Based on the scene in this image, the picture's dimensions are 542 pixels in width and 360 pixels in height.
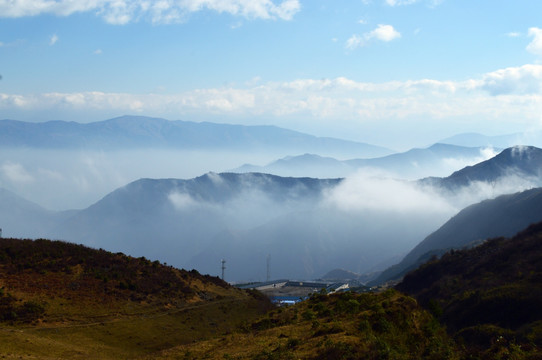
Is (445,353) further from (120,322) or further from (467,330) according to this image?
(120,322)

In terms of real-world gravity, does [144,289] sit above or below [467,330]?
above

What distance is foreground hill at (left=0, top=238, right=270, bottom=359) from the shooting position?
4591cm

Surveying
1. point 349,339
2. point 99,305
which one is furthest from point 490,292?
point 99,305

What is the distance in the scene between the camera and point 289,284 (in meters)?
190

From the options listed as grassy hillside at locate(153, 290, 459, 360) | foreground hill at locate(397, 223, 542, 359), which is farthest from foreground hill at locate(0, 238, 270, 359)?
foreground hill at locate(397, 223, 542, 359)

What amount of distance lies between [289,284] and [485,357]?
170700 millimetres

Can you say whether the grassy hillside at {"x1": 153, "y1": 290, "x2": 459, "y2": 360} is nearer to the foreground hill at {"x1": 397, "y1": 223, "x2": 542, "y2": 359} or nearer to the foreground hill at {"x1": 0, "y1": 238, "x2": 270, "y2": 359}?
the foreground hill at {"x1": 397, "y1": 223, "x2": 542, "y2": 359}

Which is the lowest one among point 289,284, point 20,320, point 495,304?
point 289,284

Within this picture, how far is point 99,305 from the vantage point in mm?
57812

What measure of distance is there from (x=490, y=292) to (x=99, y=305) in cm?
5171

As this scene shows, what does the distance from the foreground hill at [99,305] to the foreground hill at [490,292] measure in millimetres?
27464

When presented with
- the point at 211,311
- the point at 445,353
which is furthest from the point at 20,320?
the point at 445,353

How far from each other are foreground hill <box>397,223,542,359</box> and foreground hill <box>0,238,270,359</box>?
27464mm

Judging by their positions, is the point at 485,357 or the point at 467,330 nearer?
the point at 485,357
